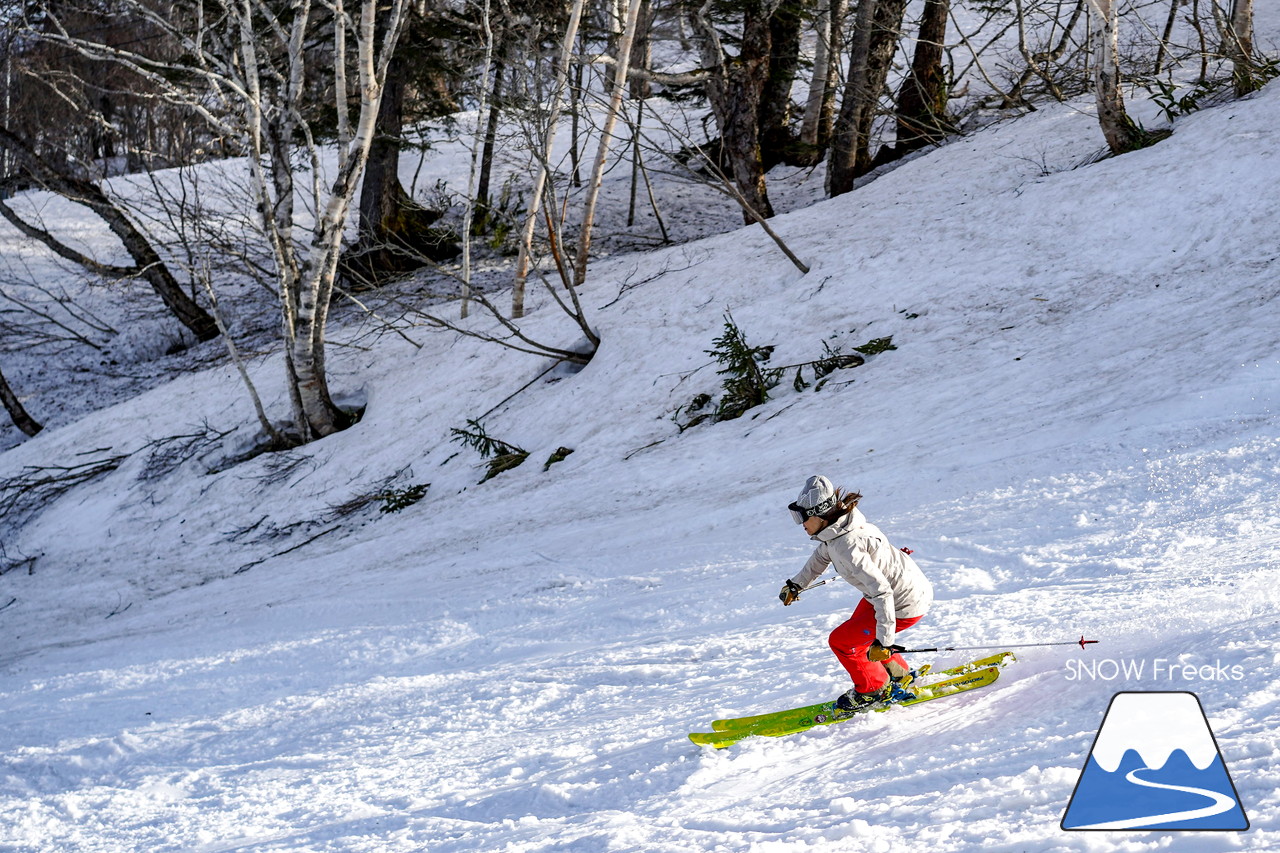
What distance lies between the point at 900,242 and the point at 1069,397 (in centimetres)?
436

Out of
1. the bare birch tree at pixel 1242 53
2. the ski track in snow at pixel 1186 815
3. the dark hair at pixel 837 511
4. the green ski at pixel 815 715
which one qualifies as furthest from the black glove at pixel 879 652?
the bare birch tree at pixel 1242 53

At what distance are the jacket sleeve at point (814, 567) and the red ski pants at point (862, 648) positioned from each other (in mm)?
260

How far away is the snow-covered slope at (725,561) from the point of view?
451 centimetres

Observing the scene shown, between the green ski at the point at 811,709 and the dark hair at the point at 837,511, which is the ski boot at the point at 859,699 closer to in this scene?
the green ski at the point at 811,709

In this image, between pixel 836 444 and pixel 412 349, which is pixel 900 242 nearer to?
pixel 836 444

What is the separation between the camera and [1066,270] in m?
9.80

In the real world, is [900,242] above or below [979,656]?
above

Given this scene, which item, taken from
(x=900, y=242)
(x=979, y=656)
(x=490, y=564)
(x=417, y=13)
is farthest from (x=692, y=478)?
(x=417, y=13)

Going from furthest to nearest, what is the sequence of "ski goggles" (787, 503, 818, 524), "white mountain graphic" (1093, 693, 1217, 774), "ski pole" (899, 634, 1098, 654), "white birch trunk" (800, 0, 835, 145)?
"white birch trunk" (800, 0, 835, 145) < "ski pole" (899, 634, 1098, 654) < "ski goggles" (787, 503, 818, 524) < "white mountain graphic" (1093, 693, 1217, 774)

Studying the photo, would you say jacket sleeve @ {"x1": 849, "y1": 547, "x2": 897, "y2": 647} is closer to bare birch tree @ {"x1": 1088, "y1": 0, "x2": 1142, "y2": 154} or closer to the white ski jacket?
the white ski jacket

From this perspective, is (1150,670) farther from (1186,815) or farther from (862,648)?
(862,648)

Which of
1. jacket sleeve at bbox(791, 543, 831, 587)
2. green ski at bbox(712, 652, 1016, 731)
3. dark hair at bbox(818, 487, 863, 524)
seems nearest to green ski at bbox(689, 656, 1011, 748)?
green ski at bbox(712, 652, 1016, 731)

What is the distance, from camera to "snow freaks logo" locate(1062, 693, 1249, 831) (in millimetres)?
3480

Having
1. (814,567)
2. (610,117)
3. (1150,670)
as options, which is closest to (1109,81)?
(610,117)
